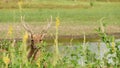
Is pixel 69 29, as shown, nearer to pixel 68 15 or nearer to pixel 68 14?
pixel 68 15

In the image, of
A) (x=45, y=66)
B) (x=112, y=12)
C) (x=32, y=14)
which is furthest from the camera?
(x=112, y=12)

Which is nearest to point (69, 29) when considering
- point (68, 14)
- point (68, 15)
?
point (68, 15)

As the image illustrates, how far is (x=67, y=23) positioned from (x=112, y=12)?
798 cm

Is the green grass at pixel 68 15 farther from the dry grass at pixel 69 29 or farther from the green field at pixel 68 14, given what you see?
the dry grass at pixel 69 29

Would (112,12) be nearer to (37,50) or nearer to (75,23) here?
(75,23)

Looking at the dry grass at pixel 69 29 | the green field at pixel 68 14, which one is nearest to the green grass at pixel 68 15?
the green field at pixel 68 14

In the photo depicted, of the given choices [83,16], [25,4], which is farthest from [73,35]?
[25,4]

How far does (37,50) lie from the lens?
29.8 feet

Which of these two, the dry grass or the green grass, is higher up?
the green grass

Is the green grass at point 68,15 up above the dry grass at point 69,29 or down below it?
above

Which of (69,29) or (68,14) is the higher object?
(68,14)

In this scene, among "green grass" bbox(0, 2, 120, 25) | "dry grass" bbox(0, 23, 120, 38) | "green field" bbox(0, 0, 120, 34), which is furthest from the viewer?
"green grass" bbox(0, 2, 120, 25)

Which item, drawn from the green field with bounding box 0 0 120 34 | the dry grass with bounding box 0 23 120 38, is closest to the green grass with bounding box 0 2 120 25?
the green field with bounding box 0 0 120 34

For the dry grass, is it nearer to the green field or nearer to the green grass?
the green field
